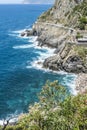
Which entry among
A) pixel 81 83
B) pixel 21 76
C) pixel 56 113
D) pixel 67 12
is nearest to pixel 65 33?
pixel 67 12

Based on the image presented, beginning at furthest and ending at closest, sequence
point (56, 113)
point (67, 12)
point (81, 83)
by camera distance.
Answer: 1. point (67, 12)
2. point (81, 83)
3. point (56, 113)

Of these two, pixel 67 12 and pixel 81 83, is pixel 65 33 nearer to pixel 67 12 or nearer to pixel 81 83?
pixel 67 12

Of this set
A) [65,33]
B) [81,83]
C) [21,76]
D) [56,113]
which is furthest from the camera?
[65,33]

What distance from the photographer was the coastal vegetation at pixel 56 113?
136 feet

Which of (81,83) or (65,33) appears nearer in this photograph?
(81,83)

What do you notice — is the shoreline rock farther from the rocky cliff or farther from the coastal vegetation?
the coastal vegetation

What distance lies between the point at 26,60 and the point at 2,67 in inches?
412

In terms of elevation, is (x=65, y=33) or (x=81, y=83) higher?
(x=81, y=83)

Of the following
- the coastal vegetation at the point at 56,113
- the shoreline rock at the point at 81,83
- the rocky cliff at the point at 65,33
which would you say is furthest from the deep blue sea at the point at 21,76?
the coastal vegetation at the point at 56,113

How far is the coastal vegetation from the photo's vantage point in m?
41.5

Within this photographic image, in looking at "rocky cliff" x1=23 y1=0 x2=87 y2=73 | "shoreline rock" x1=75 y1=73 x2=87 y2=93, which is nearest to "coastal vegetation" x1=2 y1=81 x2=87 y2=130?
"shoreline rock" x1=75 y1=73 x2=87 y2=93

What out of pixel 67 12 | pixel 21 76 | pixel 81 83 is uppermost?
pixel 81 83

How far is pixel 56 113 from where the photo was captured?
139ft

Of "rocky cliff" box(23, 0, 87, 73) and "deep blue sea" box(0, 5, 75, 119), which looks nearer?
"deep blue sea" box(0, 5, 75, 119)
